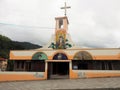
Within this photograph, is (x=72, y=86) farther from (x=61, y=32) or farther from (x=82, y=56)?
(x=61, y=32)

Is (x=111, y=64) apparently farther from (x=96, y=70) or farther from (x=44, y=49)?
(x=44, y=49)

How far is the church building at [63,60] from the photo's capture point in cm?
1642

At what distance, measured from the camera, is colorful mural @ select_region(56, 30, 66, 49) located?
1839 cm

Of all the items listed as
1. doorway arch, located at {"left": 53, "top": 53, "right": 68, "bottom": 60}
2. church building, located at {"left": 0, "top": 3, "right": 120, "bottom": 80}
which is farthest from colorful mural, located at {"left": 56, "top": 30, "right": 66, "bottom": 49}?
doorway arch, located at {"left": 53, "top": 53, "right": 68, "bottom": 60}

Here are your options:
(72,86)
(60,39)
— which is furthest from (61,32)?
(72,86)

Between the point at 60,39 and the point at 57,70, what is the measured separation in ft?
13.3

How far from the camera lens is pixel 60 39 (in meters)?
18.7

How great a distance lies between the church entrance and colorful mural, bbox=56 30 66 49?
2.30m

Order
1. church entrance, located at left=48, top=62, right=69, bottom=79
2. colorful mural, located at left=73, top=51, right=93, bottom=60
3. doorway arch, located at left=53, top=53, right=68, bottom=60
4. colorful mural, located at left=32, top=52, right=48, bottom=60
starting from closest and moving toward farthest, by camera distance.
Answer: colorful mural, located at left=73, top=51, right=93, bottom=60, doorway arch, located at left=53, top=53, right=68, bottom=60, colorful mural, located at left=32, top=52, right=48, bottom=60, church entrance, located at left=48, top=62, right=69, bottom=79

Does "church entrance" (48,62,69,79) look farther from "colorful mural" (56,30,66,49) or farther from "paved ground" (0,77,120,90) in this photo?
"paved ground" (0,77,120,90)

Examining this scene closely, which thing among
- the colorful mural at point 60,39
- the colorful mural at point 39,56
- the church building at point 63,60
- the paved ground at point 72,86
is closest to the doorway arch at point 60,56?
the church building at point 63,60

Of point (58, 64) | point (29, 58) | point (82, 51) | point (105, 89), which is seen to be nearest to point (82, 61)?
point (82, 51)

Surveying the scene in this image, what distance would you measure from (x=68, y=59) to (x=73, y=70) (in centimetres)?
146

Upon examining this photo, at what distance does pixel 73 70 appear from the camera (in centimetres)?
1656
